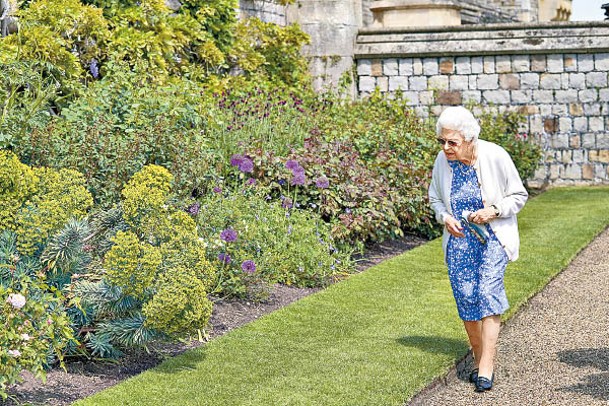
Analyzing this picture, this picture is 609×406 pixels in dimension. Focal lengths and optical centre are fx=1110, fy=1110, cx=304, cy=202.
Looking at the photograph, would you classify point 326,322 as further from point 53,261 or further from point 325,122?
point 325,122

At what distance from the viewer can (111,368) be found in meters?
5.85

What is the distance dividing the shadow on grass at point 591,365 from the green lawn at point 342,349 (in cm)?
60

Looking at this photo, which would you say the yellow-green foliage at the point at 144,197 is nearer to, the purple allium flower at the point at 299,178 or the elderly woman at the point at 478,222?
the elderly woman at the point at 478,222

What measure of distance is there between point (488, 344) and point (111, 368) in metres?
1.97

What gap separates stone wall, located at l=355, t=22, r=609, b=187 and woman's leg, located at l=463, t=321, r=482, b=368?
9611mm

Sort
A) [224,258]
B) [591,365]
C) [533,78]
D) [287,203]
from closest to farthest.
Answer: [591,365], [224,258], [287,203], [533,78]

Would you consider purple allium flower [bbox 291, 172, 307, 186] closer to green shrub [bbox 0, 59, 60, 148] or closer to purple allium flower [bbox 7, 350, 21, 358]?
green shrub [bbox 0, 59, 60, 148]

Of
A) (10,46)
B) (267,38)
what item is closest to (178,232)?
(10,46)

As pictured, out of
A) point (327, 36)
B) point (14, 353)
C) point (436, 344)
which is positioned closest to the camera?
point (14, 353)

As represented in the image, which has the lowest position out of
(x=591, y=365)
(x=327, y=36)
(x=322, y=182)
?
(x=591, y=365)

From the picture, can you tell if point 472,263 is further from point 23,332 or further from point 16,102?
point 16,102

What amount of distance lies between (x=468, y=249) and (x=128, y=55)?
19.8 ft

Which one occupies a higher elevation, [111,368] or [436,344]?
[111,368]

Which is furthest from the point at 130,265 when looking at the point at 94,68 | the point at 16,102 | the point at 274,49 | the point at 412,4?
the point at 412,4
